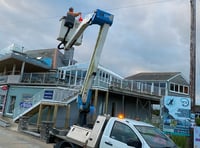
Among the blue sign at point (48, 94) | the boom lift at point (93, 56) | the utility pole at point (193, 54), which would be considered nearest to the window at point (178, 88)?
the blue sign at point (48, 94)

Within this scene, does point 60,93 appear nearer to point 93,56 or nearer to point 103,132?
point 93,56

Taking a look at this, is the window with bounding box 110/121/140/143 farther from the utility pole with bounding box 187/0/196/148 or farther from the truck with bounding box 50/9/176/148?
the utility pole with bounding box 187/0/196/148

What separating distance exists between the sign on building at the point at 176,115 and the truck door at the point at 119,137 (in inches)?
163

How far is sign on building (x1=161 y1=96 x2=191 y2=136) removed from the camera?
9.56 meters

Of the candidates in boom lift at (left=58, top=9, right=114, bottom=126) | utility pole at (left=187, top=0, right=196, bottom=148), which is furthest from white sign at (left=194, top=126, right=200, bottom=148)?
boom lift at (left=58, top=9, right=114, bottom=126)

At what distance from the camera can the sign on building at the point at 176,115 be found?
956cm

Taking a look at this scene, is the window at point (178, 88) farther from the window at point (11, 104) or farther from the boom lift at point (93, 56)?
the boom lift at point (93, 56)

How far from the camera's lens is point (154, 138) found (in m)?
5.97

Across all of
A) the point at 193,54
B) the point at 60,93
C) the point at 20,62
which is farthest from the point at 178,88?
the point at 193,54

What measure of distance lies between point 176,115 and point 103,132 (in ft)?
15.3

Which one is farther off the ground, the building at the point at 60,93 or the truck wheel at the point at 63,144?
the building at the point at 60,93

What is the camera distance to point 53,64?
103 ft

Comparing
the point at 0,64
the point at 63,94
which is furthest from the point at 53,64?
the point at 63,94

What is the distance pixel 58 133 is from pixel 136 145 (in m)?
3.24
